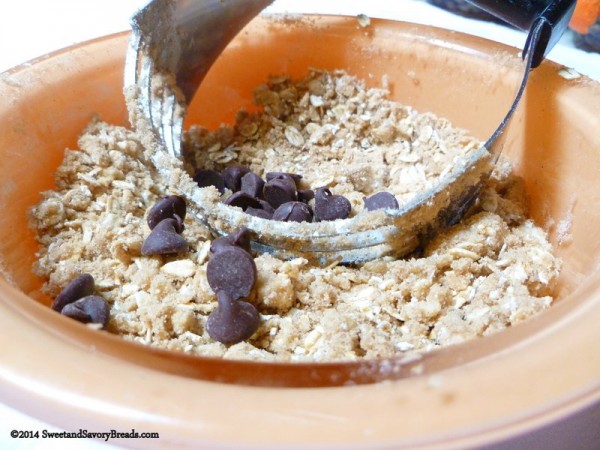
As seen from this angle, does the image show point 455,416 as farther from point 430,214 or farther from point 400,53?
point 400,53

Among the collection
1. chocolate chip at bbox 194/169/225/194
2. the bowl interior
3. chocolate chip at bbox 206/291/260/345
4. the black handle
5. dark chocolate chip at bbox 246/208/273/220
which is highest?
the black handle

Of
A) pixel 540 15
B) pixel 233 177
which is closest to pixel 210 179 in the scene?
pixel 233 177

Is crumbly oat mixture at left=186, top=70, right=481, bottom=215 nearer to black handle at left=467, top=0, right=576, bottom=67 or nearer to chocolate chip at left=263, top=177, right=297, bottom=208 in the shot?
chocolate chip at left=263, top=177, right=297, bottom=208

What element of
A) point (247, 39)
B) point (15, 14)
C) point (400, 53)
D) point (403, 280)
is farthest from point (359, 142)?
point (15, 14)

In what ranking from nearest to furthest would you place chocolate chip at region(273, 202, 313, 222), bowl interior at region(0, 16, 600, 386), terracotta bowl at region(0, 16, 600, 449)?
terracotta bowl at region(0, 16, 600, 449) → bowl interior at region(0, 16, 600, 386) → chocolate chip at region(273, 202, 313, 222)

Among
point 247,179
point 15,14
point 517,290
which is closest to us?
point 517,290

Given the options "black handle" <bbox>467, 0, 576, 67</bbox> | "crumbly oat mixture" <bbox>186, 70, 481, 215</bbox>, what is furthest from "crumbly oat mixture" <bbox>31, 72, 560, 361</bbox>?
"black handle" <bbox>467, 0, 576, 67</bbox>

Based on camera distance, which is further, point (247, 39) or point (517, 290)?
point (247, 39)

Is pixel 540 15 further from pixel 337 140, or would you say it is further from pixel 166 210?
pixel 166 210
